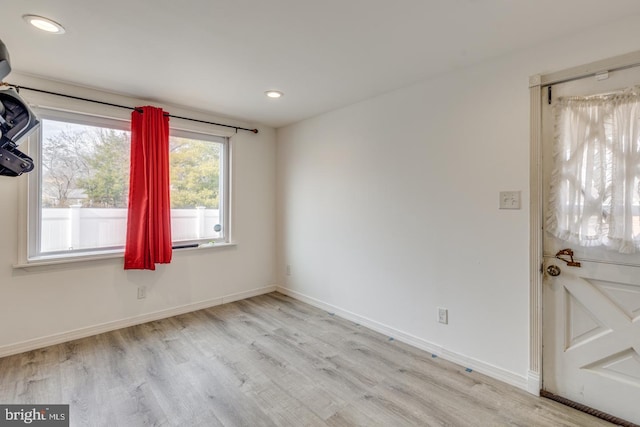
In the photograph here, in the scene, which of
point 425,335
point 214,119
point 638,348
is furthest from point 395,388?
point 214,119

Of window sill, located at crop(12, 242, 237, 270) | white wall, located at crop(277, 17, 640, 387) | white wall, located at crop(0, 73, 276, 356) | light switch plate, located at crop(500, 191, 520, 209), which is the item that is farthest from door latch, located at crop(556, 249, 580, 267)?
window sill, located at crop(12, 242, 237, 270)

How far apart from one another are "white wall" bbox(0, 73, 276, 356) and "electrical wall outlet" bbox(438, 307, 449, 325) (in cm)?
243

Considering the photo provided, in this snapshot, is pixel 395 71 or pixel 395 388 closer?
pixel 395 388

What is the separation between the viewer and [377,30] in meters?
1.84

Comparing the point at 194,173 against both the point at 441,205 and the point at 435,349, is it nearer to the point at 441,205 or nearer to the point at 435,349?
the point at 441,205

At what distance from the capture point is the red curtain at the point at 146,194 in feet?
9.61

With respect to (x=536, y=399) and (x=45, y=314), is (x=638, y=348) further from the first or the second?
(x=45, y=314)

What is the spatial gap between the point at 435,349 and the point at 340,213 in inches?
62.9

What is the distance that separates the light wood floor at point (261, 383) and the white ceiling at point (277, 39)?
2.30m

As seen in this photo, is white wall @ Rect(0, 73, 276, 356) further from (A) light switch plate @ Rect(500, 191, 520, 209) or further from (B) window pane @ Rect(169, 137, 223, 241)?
(A) light switch plate @ Rect(500, 191, 520, 209)

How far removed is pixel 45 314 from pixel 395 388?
9.71ft

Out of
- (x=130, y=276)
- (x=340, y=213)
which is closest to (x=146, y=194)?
(x=130, y=276)

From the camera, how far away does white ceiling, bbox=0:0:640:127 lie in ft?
5.35

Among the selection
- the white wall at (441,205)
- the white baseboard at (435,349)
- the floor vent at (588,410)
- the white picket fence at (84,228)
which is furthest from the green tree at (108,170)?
the floor vent at (588,410)
